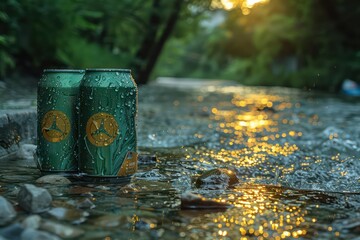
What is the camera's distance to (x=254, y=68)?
1736 inches

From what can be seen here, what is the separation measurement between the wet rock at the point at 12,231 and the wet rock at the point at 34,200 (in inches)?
8.8

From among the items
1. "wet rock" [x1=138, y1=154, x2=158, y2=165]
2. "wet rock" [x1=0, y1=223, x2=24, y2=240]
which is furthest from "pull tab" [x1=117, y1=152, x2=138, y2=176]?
"wet rock" [x1=0, y1=223, x2=24, y2=240]

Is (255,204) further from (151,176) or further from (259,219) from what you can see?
(151,176)

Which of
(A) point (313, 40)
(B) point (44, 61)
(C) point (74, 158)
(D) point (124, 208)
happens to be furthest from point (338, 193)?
(A) point (313, 40)

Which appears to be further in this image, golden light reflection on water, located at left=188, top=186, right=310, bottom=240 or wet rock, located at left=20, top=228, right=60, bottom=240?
golden light reflection on water, located at left=188, top=186, right=310, bottom=240

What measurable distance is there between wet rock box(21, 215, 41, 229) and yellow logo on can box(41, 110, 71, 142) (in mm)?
1092

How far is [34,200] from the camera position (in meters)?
2.42

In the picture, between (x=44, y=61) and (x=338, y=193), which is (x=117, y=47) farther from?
(x=338, y=193)

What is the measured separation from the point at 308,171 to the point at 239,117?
4.95 meters

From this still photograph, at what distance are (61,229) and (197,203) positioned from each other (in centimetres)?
74

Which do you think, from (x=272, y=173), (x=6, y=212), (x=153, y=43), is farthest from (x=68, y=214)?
(x=153, y=43)

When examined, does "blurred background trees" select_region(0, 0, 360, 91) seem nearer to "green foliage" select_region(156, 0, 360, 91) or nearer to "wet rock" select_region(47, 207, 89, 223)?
"green foliage" select_region(156, 0, 360, 91)

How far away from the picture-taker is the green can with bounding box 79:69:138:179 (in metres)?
3.12

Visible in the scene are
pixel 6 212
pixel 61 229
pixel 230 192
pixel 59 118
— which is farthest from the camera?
pixel 59 118
